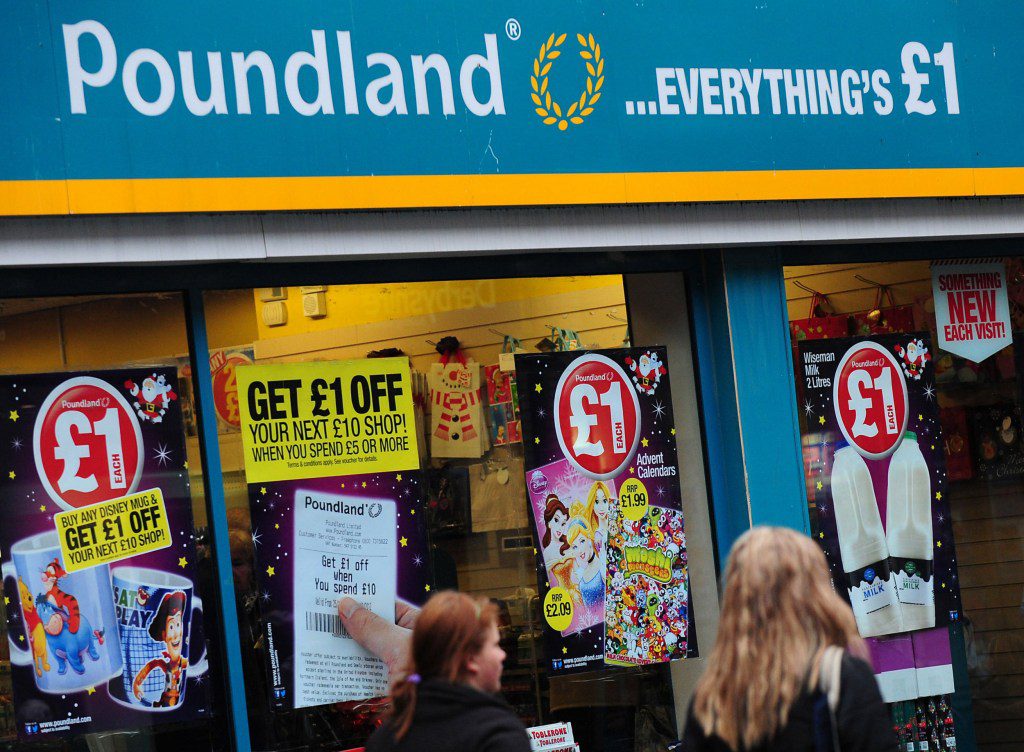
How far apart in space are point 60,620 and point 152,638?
0.35m

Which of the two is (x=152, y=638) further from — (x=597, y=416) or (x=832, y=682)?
(x=832, y=682)

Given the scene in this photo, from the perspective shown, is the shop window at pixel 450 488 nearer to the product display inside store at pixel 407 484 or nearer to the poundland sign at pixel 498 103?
the product display inside store at pixel 407 484

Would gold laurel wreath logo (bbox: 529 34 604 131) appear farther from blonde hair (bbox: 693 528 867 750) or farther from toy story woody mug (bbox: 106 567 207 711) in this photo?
blonde hair (bbox: 693 528 867 750)

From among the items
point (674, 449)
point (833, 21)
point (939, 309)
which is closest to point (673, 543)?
point (674, 449)

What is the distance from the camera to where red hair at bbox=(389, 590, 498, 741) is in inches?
136

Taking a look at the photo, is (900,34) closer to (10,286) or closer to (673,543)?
(673,543)

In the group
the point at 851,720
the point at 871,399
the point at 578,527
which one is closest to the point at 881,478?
the point at 871,399

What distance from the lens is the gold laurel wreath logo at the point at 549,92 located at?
5.97 metres

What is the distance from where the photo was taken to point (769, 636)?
325cm

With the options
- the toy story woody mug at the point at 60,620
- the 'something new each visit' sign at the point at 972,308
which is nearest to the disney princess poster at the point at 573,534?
the toy story woody mug at the point at 60,620

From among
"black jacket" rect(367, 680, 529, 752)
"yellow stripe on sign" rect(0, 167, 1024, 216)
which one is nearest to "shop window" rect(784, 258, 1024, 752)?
"yellow stripe on sign" rect(0, 167, 1024, 216)

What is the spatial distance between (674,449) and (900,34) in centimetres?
226

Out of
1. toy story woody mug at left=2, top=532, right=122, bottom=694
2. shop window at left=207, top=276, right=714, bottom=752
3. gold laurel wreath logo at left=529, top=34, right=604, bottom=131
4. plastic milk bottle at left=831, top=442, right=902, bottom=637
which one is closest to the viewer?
toy story woody mug at left=2, top=532, right=122, bottom=694

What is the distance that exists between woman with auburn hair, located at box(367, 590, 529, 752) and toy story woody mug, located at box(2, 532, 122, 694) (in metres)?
2.14
